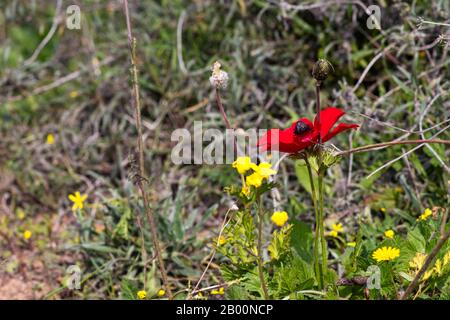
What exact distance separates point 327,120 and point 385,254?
1.07 feet

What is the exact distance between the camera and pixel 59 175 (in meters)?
2.79

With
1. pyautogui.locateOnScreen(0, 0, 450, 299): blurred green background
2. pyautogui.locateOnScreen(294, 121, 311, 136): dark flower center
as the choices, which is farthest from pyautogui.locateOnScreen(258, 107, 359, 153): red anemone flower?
pyautogui.locateOnScreen(0, 0, 450, 299): blurred green background

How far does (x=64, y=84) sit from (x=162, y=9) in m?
0.58

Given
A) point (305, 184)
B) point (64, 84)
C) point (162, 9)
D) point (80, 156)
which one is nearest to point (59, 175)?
point (80, 156)

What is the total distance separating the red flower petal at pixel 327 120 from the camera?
4.92 feet

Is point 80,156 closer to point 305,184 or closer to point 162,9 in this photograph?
point 162,9

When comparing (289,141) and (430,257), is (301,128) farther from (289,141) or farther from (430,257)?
(430,257)

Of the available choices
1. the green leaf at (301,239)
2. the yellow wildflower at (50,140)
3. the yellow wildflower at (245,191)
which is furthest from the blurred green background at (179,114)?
the yellow wildflower at (245,191)

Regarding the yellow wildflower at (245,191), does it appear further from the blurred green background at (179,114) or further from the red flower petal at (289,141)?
the blurred green background at (179,114)

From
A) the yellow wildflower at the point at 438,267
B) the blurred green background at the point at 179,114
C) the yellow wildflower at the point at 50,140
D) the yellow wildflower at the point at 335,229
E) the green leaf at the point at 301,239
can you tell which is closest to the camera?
the yellow wildflower at the point at 438,267

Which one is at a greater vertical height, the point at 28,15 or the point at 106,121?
the point at 28,15

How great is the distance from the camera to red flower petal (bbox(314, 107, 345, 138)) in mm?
1499

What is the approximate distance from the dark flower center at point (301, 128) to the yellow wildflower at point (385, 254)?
1.07ft
